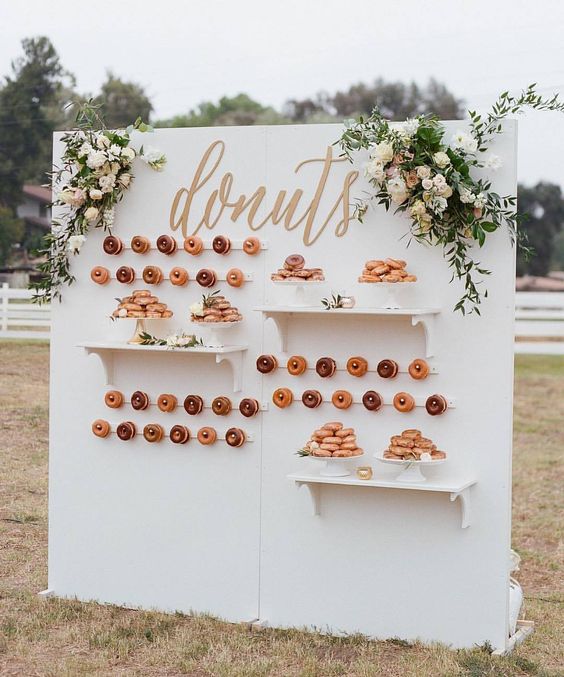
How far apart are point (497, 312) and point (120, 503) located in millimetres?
2067

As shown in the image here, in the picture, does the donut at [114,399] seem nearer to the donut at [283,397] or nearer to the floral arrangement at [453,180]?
the donut at [283,397]

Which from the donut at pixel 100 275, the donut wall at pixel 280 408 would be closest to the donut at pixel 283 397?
the donut wall at pixel 280 408

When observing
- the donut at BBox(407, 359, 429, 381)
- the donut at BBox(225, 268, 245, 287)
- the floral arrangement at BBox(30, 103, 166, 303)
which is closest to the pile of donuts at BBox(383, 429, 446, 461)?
the donut at BBox(407, 359, 429, 381)

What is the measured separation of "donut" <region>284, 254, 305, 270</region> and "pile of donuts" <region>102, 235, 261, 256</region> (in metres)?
0.22

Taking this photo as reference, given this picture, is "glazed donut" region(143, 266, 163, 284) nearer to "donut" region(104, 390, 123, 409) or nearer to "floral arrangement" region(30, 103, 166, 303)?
"floral arrangement" region(30, 103, 166, 303)

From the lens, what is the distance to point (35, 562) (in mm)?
6387

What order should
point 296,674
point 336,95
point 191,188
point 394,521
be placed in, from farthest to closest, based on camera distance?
point 336,95
point 191,188
point 394,521
point 296,674

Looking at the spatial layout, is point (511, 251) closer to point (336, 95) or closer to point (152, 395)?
point (152, 395)

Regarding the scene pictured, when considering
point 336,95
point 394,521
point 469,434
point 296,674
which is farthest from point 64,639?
point 336,95

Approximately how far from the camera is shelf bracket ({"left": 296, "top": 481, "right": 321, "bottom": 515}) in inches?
185

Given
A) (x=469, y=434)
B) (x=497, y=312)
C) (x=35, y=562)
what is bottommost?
(x=35, y=562)

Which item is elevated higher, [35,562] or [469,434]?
[469,434]

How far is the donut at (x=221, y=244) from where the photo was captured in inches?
192

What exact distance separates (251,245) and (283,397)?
0.71 metres
